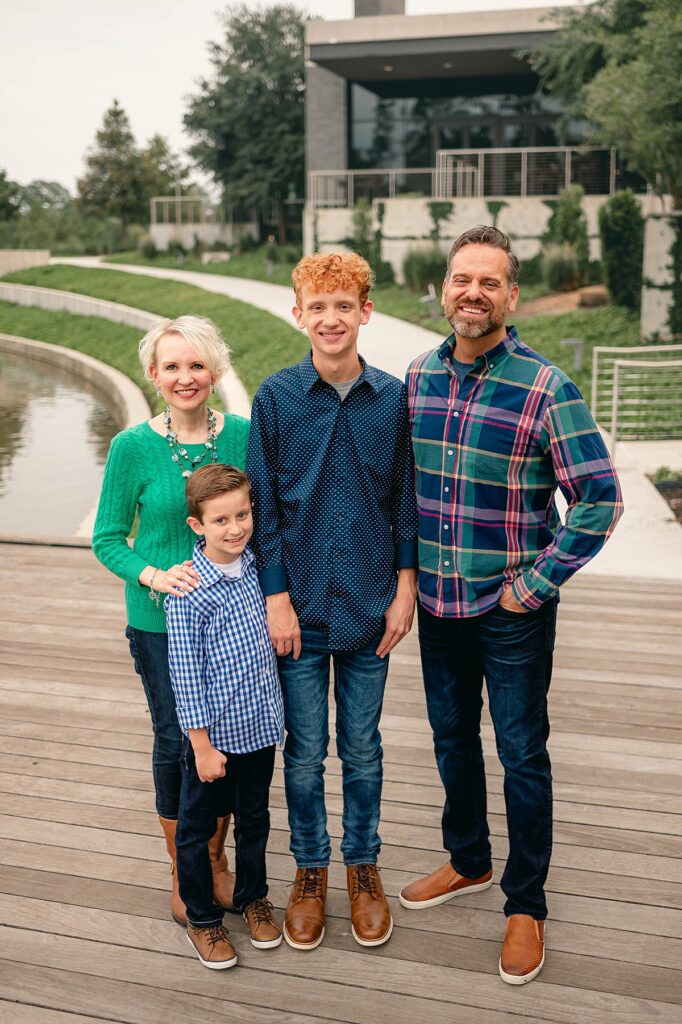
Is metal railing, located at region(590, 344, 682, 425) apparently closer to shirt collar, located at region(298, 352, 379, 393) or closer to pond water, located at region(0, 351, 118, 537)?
pond water, located at region(0, 351, 118, 537)

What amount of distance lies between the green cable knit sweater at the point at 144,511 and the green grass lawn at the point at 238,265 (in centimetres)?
2175

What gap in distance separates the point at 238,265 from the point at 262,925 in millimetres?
25717

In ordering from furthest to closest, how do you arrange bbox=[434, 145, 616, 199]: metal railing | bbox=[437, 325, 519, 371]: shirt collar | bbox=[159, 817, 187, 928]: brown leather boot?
bbox=[434, 145, 616, 199]: metal railing, bbox=[159, 817, 187, 928]: brown leather boot, bbox=[437, 325, 519, 371]: shirt collar

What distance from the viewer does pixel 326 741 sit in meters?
2.58

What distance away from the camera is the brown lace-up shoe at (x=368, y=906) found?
2492 millimetres

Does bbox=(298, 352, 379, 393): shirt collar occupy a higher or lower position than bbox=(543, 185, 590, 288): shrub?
lower

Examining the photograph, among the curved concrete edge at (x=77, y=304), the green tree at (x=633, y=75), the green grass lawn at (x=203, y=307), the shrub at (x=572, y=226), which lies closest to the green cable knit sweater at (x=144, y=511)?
A: the green grass lawn at (x=203, y=307)

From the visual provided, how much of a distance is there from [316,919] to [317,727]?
0.48m

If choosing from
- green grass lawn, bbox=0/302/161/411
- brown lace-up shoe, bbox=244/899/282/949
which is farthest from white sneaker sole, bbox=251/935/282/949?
green grass lawn, bbox=0/302/161/411

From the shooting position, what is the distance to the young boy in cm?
234

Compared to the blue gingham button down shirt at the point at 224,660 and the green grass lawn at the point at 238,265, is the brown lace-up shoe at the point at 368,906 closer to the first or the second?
the blue gingham button down shirt at the point at 224,660

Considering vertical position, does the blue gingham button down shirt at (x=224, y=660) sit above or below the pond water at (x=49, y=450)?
above

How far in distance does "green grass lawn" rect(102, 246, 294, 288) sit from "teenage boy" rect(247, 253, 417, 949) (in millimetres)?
21780

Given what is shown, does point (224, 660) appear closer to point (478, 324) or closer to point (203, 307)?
point (478, 324)
